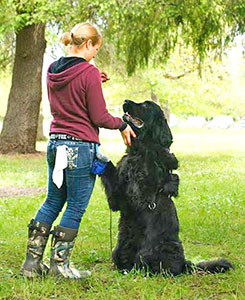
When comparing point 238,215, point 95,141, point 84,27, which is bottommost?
point 238,215

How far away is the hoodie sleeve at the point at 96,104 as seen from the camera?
4.14 metres

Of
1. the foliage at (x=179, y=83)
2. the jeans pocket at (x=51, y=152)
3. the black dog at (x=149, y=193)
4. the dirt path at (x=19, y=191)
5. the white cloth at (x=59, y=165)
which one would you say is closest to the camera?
the white cloth at (x=59, y=165)

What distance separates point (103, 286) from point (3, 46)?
55.3 ft

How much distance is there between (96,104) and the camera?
4.14 m

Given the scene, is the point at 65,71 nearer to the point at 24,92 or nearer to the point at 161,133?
the point at 161,133

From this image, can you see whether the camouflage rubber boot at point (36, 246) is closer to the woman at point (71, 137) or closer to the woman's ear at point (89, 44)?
the woman at point (71, 137)

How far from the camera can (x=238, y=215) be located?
24.3ft

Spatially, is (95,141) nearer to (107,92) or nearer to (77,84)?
(77,84)

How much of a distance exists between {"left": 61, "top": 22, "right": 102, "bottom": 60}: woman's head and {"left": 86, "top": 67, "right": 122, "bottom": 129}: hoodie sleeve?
181 mm

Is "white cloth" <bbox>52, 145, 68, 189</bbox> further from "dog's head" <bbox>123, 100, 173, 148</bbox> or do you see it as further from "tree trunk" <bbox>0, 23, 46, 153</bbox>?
"tree trunk" <bbox>0, 23, 46, 153</bbox>

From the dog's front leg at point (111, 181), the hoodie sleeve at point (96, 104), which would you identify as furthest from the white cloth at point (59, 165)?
the dog's front leg at point (111, 181)

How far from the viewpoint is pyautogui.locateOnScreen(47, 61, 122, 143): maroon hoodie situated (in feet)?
13.6

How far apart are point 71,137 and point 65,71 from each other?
19.3 inches

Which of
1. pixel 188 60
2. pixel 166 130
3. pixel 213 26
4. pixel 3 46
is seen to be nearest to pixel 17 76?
pixel 3 46
